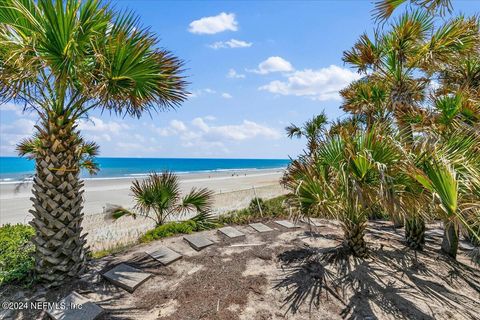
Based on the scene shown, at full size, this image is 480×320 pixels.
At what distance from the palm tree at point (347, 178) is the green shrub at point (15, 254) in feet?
13.8

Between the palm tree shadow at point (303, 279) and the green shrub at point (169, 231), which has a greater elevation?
the green shrub at point (169, 231)

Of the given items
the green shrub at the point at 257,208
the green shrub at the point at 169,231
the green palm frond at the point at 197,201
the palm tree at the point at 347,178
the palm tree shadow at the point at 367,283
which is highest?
the palm tree at the point at 347,178

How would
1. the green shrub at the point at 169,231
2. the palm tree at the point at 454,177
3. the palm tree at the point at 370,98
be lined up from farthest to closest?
the palm tree at the point at 370,98
the green shrub at the point at 169,231
the palm tree at the point at 454,177

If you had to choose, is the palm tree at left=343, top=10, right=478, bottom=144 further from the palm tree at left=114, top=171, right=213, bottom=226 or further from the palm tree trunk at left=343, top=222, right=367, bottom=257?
the palm tree at left=114, top=171, right=213, bottom=226

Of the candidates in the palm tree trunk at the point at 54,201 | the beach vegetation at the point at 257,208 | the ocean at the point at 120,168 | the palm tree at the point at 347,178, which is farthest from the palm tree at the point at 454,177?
the beach vegetation at the point at 257,208

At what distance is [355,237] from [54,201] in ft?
15.6

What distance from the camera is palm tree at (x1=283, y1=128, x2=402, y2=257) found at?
3.68 m

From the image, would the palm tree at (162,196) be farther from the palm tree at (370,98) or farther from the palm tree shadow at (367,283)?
the palm tree at (370,98)

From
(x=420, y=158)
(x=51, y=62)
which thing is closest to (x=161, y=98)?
(x=51, y=62)

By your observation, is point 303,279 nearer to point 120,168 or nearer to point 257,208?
point 257,208

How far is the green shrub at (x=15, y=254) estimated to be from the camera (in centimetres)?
387

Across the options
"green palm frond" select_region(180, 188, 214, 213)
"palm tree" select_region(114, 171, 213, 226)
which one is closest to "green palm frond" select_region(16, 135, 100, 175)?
"palm tree" select_region(114, 171, 213, 226)

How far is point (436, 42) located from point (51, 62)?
24.3 ft

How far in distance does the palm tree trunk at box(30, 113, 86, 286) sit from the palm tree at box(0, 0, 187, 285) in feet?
0.04
